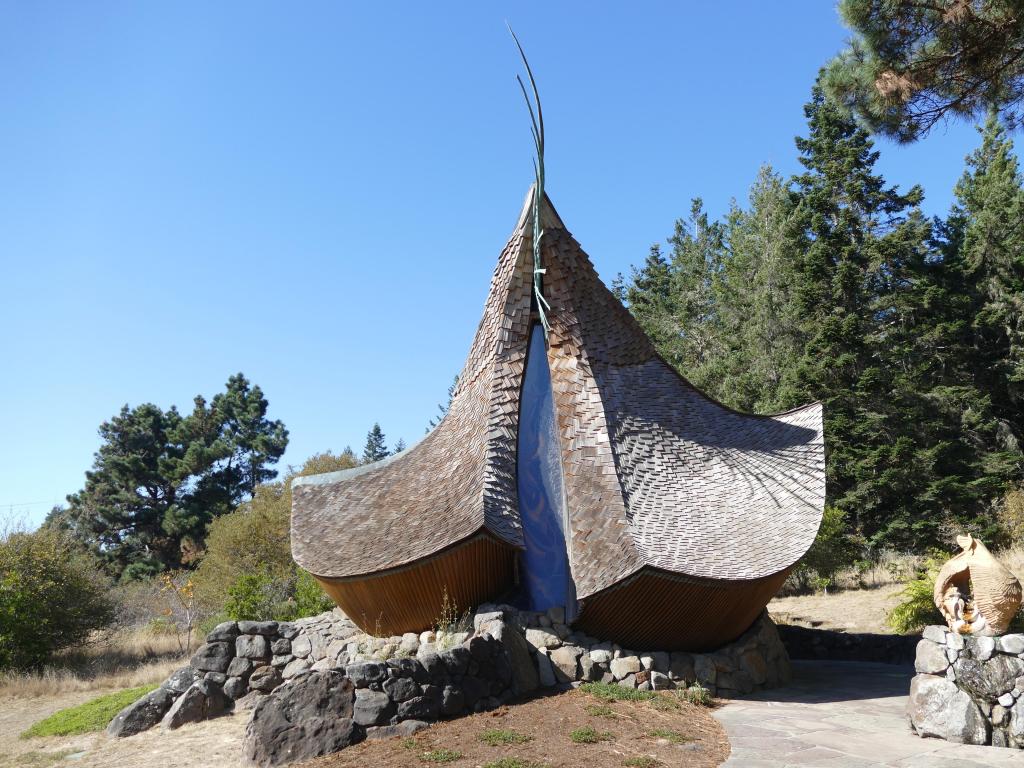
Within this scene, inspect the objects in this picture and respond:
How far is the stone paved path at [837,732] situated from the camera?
18.6ft

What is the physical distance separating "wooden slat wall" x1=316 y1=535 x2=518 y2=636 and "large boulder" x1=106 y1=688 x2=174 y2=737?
2.06m

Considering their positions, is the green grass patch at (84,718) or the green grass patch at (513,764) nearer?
the green grass patch at (513,764)

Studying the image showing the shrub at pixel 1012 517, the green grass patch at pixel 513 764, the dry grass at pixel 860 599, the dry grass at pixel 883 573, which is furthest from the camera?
the shrub at pixel 1012 517

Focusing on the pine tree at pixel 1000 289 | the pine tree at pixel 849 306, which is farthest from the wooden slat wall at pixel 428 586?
the pine tree at pixel 1000 289

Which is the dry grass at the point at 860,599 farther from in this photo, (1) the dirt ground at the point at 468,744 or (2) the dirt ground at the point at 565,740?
(1) the dirt ground at the point at 468,744

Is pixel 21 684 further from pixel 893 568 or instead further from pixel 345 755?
pixel 893 568

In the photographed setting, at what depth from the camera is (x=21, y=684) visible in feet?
39.1

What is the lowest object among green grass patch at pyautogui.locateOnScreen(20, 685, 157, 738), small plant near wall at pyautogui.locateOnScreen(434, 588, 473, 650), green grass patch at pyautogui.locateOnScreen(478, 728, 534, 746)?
green grass patch at pyautogui.locateOnScreen(478, 728, 534, 746)

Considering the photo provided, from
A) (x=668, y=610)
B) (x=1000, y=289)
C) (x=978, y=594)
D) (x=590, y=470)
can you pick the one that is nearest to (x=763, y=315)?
(x=1000, y=289)

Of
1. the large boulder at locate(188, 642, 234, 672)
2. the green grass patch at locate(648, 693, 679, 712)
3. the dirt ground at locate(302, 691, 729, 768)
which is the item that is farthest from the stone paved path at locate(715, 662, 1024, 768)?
the large boulder at locate(188, 642, 234, 672)

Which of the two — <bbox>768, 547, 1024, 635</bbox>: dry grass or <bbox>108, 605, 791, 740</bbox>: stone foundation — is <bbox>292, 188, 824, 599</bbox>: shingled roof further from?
<bbox>768, 547, 1024, 635</bbox>: dry grass

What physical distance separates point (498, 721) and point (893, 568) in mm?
14863

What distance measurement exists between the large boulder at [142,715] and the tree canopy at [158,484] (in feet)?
84.9

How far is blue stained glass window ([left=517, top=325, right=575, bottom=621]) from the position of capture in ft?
29.9
